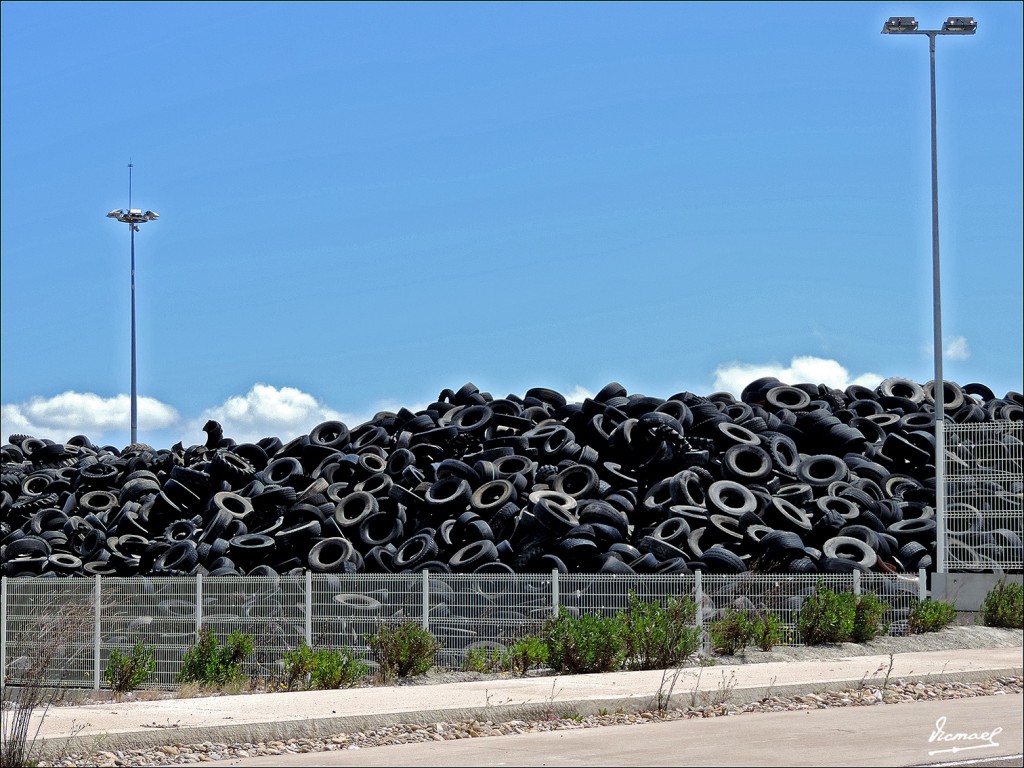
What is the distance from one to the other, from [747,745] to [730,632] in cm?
760

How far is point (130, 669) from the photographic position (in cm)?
1983

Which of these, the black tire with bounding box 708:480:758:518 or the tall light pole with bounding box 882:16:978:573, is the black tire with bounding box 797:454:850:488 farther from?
the tall light pole with bounding box 882:16:978:573

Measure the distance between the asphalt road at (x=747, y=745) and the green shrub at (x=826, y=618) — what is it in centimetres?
595

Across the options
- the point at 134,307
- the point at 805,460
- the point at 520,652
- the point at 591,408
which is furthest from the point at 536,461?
the point at 134,307

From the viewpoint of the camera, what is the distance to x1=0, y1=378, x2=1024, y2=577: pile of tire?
2489 cm

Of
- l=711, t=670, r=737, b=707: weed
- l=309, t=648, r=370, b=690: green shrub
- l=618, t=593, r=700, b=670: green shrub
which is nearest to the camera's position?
l=711, t=670, r=737, b=707: weed

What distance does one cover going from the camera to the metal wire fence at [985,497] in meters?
21.5

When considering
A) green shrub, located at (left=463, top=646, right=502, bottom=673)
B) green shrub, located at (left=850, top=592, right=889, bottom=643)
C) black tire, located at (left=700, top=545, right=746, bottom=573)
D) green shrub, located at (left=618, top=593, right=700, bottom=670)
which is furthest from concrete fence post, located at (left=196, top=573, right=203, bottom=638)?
green shrub, located at (left=850, top=592, right=889, bottom=643)

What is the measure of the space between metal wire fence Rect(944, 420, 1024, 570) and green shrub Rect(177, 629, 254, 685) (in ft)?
38.4

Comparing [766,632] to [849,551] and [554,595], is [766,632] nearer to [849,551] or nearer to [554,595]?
[554,595]

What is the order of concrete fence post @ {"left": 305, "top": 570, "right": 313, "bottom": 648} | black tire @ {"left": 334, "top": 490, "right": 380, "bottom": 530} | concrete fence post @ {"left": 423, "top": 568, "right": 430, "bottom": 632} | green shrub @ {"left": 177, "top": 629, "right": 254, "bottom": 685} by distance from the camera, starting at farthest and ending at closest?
black tire @ {"left": 334, "top": 490, "right": 380, "bottom": 530} < concrete fence post @ {"left": 305, "top": 570, "right": 313, "bottom": 648} < concrete fence post @ {"left": 423, "top": 568, "right": 430, "bottom": 632} < green shrub @ {"left": 177, "top": 629, "right": 254, "bottom": 685}

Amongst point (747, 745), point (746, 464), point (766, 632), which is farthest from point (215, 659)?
point (746, 464)

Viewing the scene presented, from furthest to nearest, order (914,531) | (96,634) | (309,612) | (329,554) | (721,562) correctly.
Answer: (329,554) < (914,531) < (721,562) < (96,634) < (309,612)

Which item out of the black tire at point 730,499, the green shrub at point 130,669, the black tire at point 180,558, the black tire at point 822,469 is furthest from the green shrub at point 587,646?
the black tire at point 822,469
